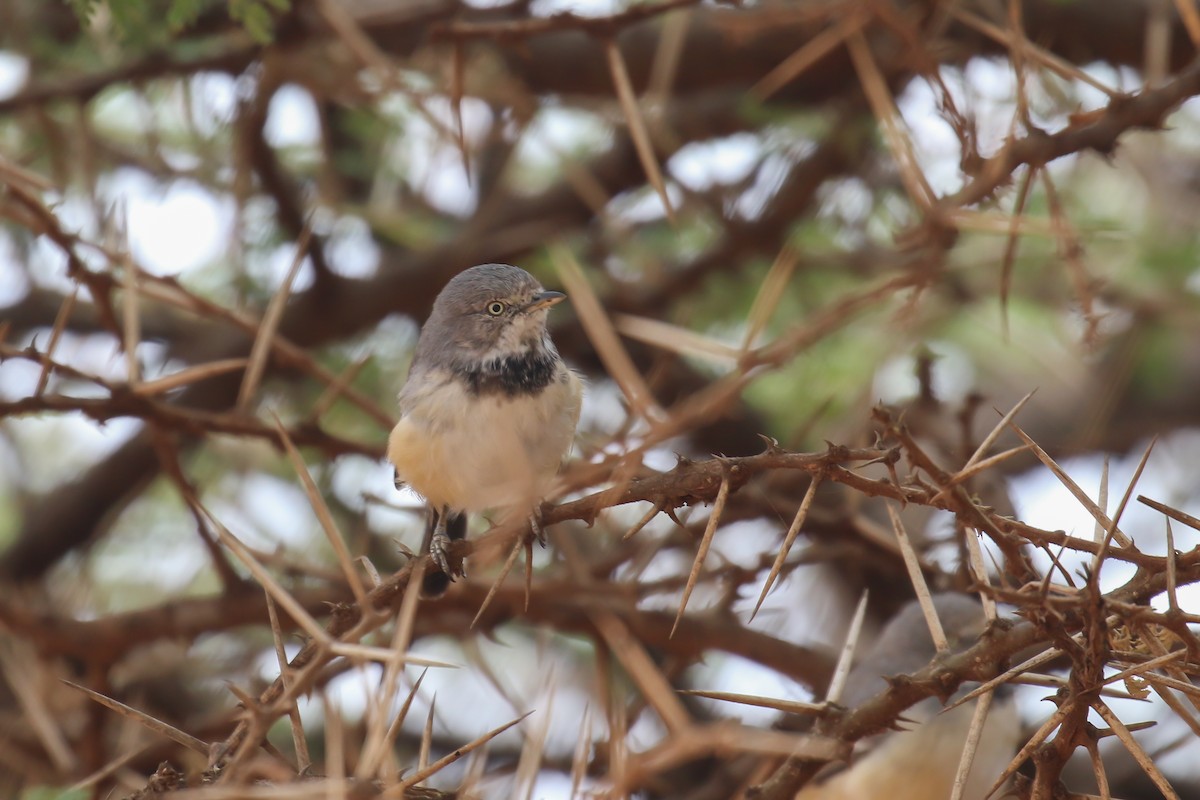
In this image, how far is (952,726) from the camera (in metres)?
4.54

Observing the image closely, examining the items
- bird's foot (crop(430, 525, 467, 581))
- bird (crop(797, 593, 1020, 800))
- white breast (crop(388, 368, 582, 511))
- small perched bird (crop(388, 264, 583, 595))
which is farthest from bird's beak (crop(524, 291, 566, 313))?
bird (crop(797, 593, 1020, 800))

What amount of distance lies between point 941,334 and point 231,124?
328 centimetres

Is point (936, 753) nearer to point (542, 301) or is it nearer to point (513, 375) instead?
point (513, 375)

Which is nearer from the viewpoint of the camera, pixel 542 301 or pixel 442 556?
pixel 442 556

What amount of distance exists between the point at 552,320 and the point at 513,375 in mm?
1671

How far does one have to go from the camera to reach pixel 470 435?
167 inches

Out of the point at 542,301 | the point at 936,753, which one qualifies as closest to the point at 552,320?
the point at 542,301

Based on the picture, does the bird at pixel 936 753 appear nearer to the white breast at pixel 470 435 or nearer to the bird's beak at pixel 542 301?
the white breast at pixel 470 435

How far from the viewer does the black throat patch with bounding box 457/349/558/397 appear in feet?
14.2

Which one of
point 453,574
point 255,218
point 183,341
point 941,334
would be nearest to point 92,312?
point 183,341

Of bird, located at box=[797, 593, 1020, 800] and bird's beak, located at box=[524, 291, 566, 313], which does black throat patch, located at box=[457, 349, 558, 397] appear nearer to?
bird's beak, located at box=[524, 291, 566, 313]

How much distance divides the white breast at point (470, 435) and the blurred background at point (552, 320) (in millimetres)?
149

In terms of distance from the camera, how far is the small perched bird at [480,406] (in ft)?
13.9

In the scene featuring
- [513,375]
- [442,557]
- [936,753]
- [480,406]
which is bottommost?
[936,753]
